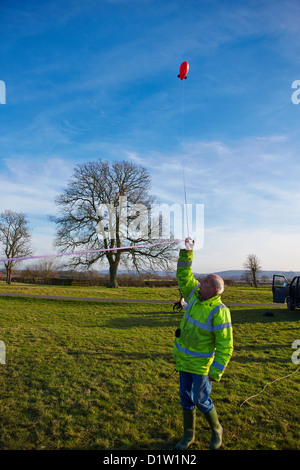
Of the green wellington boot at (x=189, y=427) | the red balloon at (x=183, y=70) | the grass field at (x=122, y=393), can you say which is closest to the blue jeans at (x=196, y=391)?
the green wellington boot at (x=189, y=427)

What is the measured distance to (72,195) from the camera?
3155 centimetres

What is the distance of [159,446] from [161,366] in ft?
A: 9.59

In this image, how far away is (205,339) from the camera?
342 centimetres

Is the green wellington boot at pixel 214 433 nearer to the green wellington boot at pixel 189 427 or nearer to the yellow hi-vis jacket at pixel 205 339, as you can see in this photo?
the green wellington boot at pixel 189 427

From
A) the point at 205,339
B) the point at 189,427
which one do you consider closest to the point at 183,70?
the point at 205,339

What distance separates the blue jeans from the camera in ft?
10.9

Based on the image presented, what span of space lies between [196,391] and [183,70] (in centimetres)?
567

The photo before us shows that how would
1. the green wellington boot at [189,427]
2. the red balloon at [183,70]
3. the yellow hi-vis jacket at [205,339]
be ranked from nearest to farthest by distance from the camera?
the yellow hi-vis jacket at [205,339] < the green wellington boot at [189,427] < the red balloon at [183,70]

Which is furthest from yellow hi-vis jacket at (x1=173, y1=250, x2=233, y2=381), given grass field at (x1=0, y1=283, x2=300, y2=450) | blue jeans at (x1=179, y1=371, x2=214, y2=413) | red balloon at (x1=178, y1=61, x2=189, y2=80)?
red balloon at (x1=178, y1=61, x2=189, y2=80)

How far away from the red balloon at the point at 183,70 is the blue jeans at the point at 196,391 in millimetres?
5335

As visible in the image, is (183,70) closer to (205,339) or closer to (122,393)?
(205,339)

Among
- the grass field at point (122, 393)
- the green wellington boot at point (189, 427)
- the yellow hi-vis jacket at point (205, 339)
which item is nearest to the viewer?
the yellow hi-vis jacket at point (205, 339)

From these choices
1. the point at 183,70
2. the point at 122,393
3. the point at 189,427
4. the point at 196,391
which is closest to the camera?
the point at 196,391

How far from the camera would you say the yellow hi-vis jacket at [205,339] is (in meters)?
3.29
